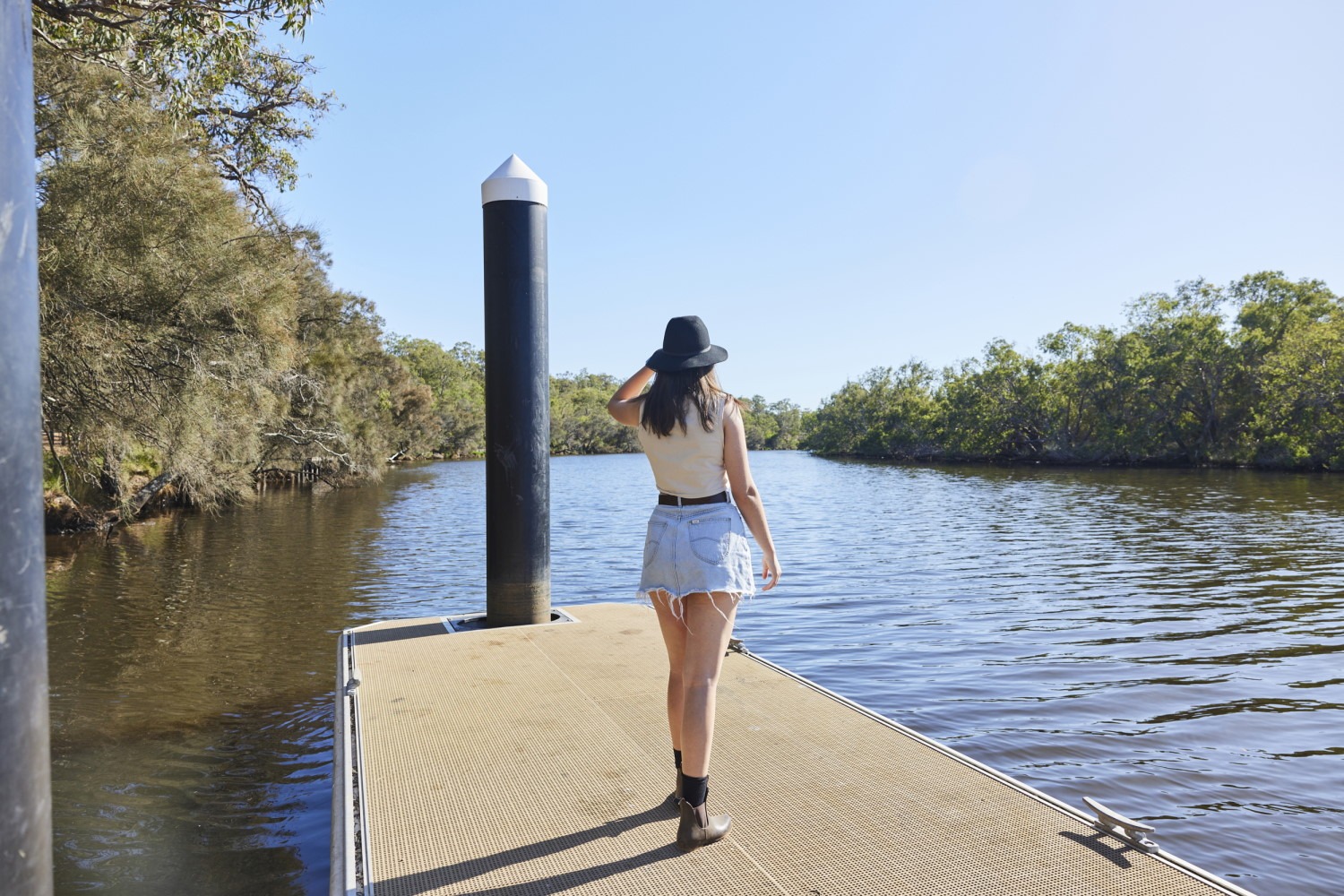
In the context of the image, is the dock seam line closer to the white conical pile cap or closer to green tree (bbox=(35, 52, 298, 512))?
the white conical pile cap

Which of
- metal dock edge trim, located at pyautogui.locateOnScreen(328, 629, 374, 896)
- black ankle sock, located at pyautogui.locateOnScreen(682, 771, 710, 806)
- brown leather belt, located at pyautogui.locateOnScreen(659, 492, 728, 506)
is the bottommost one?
metal dock edge trim, located at pyautogui.locateOnScreen(328, 629, 374, 896)

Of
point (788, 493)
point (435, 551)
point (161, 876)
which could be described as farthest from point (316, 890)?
point (788, 493)

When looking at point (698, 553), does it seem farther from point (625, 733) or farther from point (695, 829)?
point (625, 733)

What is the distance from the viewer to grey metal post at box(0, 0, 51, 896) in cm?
138

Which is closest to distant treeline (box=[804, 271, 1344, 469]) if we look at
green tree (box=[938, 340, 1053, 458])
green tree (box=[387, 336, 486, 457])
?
green tree (box=[938, 340, 1053, 458])

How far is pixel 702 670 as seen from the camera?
3.16 meters

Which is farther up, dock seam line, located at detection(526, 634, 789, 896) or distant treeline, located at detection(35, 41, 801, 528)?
distant treeline, located at detection(35, 41, 801, 528)

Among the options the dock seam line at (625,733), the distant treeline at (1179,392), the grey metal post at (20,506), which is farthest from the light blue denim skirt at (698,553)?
the distant treeline at (1179,392)

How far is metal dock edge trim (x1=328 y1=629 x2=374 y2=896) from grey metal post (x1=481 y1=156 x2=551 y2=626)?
58.0 inches

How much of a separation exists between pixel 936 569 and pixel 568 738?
10869 mm

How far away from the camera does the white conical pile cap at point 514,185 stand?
6090 mm

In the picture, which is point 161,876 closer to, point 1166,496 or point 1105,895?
point 1105,895

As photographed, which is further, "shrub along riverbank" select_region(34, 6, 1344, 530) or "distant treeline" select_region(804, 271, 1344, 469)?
"distant treeline" select_region(804, 271, 1344, 469)

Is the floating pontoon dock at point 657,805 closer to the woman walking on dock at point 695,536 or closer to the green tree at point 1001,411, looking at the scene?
the woman walking on dock at point 695,536
